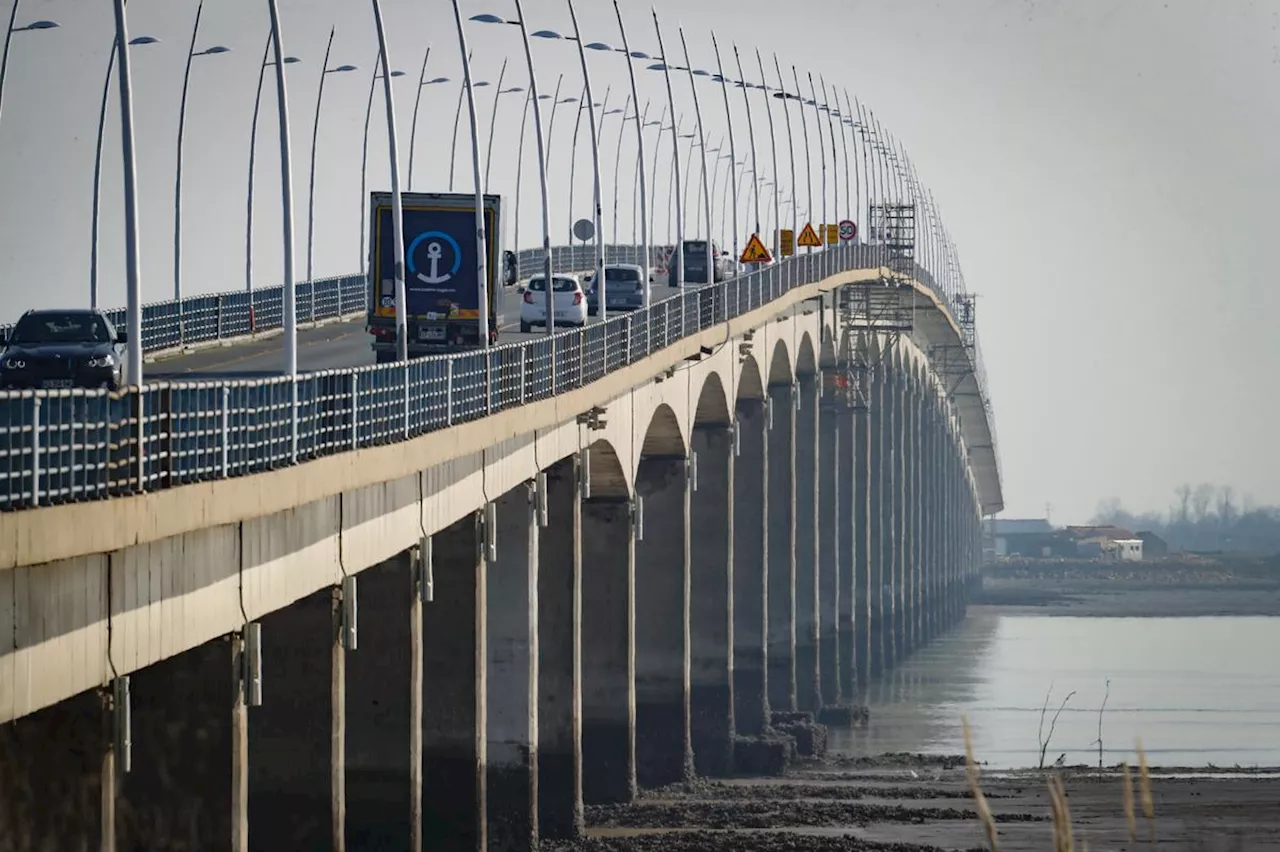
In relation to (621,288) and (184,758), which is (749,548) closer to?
(621,288)

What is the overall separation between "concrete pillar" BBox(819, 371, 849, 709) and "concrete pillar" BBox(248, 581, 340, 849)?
77.0 metres

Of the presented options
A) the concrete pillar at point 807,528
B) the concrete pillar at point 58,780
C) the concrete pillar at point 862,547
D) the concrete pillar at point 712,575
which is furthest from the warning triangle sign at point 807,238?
the concrete pillar at point 58,780

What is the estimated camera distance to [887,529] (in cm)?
15262

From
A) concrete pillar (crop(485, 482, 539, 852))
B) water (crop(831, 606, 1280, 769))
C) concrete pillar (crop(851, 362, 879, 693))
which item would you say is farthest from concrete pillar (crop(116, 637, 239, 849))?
concrete pillar (crop(851, 362, 879, 693))

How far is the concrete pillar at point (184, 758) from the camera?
3173cm

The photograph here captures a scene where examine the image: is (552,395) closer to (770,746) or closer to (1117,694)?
(770,746)

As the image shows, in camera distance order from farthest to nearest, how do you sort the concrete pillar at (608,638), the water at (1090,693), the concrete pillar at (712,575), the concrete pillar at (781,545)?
the concrete pillar at (781,545)
the water at (1090,693)
the concrete pillar at (712,575)
the concrete pillar at (608,638)

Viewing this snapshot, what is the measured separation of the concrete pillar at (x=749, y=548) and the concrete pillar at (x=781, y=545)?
9.29 feet

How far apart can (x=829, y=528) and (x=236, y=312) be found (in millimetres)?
53230

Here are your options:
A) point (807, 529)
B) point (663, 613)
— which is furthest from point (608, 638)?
point (807, 529)

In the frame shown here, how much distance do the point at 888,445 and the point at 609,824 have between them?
92649 millimetres

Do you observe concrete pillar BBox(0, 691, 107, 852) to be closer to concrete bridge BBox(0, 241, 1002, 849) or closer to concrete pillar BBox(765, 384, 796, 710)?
concrete bridge BBox(0, 241, 1002, 849)

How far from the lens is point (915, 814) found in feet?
209

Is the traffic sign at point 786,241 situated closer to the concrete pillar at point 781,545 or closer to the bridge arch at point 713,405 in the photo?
the concrete pillar at point 781,545
